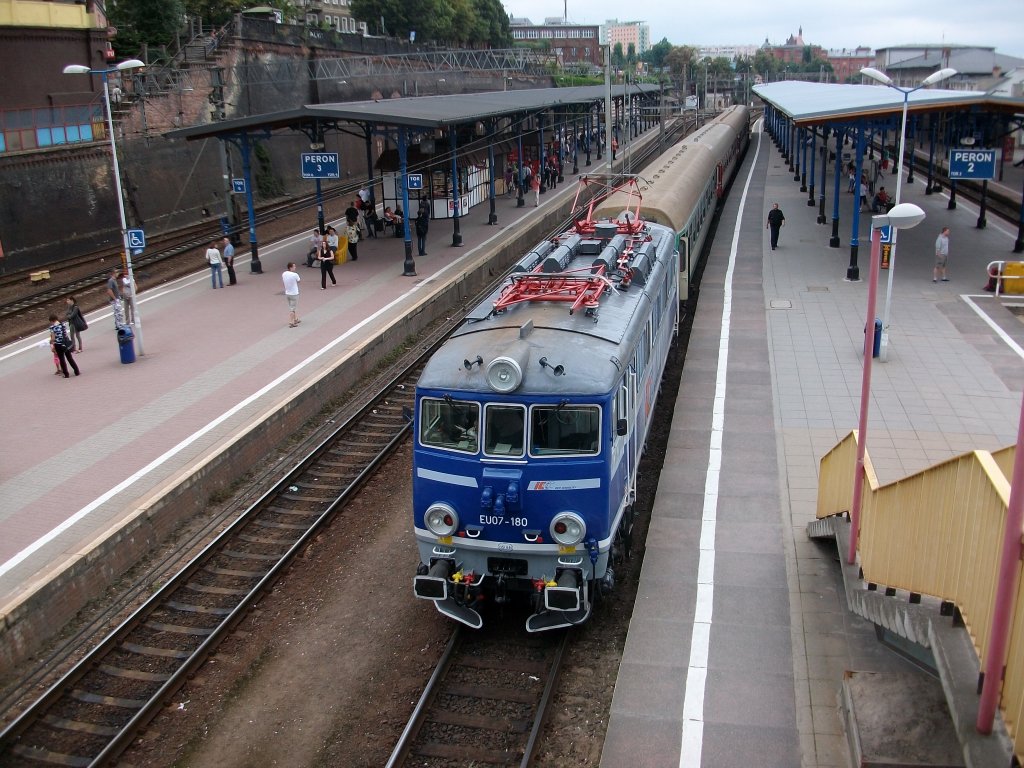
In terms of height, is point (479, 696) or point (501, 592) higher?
point (501, 592)

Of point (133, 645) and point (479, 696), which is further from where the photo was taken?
point (133, 645)

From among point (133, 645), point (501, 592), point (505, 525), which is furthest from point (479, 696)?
point (133, 645)

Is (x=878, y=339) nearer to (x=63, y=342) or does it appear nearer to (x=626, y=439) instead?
(x=626, y=439)

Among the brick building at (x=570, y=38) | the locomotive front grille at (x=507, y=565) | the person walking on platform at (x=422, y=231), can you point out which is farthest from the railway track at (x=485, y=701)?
the brick building at (x=570, y=38)

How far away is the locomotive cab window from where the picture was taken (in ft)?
30.5

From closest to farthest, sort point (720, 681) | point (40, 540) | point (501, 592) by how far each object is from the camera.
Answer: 1. point (720, 681)
2. point (501, 592)
3. point (40, 540)

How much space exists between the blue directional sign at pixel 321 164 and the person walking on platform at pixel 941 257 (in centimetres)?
1767

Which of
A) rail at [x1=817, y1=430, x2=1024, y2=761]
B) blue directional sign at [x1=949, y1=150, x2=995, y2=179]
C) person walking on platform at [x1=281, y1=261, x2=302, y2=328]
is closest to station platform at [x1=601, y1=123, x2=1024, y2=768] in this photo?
rail at [x1=817, y1=430, x2=1024, y2=761]

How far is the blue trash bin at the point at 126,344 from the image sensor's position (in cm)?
1895

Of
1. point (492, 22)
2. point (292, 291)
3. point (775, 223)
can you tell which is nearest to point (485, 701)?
point (292, 291)

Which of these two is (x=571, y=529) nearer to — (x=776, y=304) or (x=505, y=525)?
(x=505, y=525)

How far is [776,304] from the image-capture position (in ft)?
76.8

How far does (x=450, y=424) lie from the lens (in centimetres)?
959

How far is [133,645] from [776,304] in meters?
18.0
